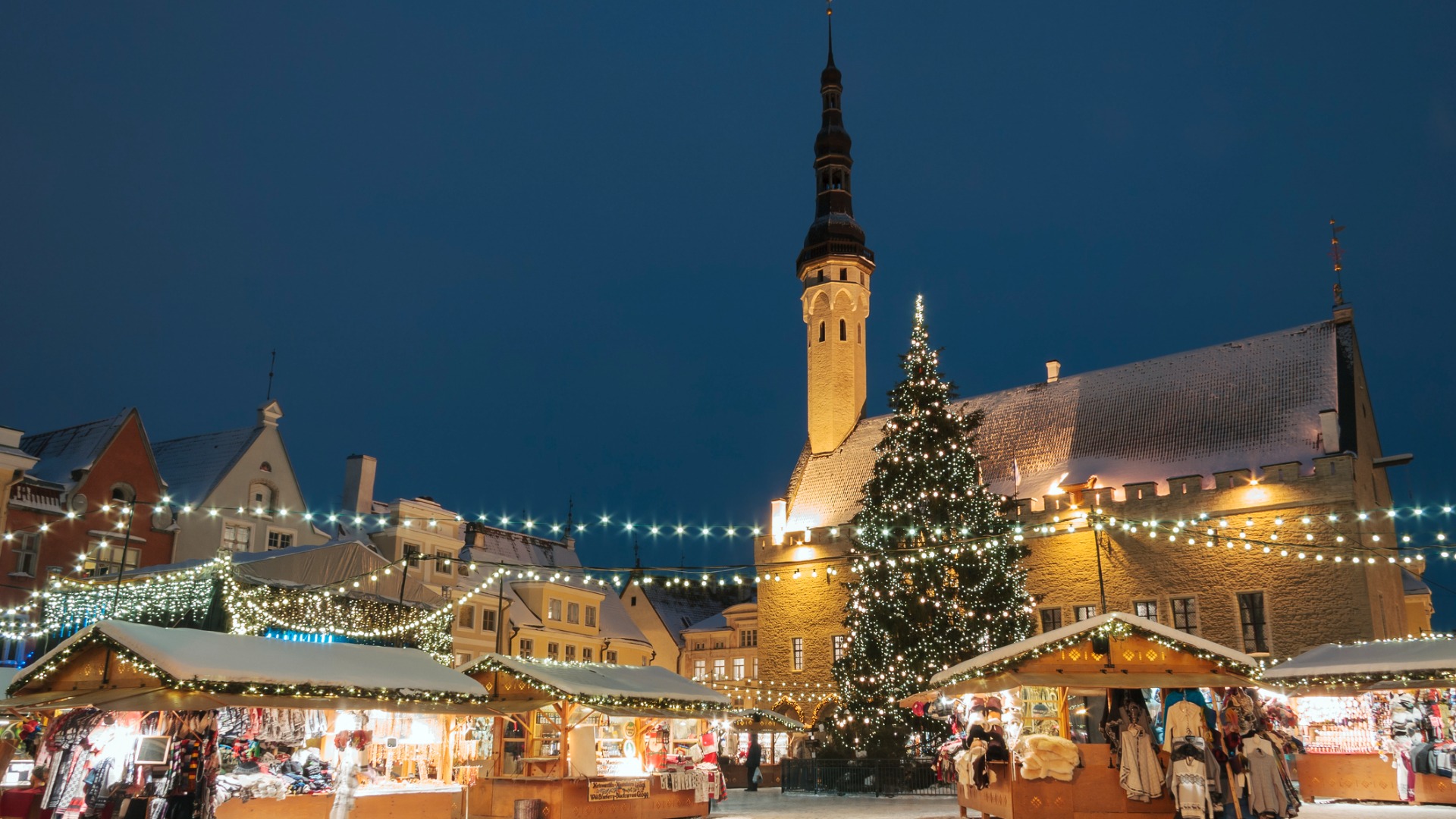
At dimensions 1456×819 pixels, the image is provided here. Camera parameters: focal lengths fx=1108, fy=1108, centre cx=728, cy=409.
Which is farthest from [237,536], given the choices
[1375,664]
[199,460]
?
[1375,664]

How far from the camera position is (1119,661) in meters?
14.5

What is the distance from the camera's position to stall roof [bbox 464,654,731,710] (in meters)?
17.3

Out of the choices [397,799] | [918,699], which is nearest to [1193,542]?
[918,699]

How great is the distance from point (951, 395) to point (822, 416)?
1228cm

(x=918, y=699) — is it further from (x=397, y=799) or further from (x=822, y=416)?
(x=822, y=416)

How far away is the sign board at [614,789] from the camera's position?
1694 centimetres

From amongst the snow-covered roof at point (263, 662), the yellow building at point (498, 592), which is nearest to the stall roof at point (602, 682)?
the snow-covered roof at point (263, 662)

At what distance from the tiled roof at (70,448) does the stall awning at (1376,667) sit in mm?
30401

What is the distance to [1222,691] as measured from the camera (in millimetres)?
14547

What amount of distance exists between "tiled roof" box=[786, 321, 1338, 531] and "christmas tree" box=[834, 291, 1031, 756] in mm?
6043

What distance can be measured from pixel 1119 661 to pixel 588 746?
8259 mm

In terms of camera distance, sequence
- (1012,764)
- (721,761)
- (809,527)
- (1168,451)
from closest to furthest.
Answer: (1012,764) → (721,761) → (1168,451) → (809,527)

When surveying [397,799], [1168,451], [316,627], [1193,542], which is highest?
[1168,451]

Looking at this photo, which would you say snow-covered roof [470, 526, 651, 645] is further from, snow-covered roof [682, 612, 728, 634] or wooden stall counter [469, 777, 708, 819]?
wooden stall counter [469, 777, 708, 819]
